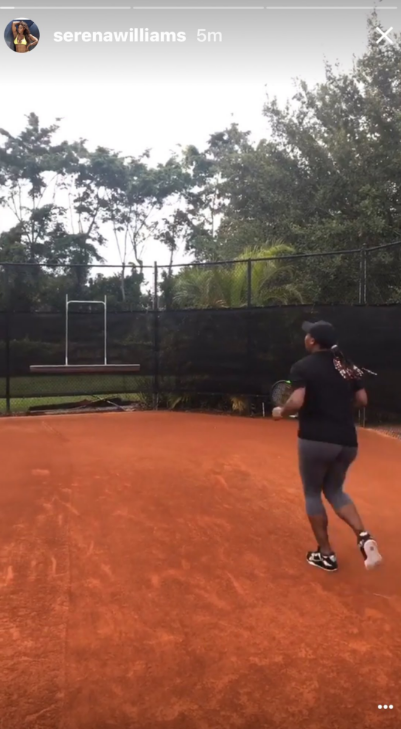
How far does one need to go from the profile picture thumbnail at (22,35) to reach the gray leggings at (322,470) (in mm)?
6312

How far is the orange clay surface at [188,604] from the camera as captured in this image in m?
2.54

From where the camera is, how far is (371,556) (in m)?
3.66

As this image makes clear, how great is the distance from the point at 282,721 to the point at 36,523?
2.90 metres

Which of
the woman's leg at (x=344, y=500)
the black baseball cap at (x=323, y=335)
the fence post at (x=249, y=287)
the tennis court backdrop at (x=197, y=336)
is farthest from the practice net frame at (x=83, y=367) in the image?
the woman's leg at (x=344, y=500)

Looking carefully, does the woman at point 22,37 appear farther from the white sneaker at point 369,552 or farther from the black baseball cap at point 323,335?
the white sneaker at point 369,552

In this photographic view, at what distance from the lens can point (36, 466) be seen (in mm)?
6535

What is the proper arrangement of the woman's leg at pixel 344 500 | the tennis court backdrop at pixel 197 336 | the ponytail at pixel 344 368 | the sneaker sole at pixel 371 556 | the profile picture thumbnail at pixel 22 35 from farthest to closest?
the tennis court backdrop at pixel 197 336, the profile picture thumbnail at pixel 22 35, the ponytail at pixel 344 368, the woman's leg at pixel 344 500, the sneaker sole at pixel 371 556

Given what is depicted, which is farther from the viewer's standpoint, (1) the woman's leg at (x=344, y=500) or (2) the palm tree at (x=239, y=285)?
(2) the palm tree at (x=239, y=285)

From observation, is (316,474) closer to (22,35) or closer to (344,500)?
(344,500)

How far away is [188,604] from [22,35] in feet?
23.6

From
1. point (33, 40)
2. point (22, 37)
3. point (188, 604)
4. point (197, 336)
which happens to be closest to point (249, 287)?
point (197, 336)

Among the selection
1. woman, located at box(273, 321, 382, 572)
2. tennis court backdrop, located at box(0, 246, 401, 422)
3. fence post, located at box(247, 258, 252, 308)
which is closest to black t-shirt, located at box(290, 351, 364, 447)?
woman, located at box(273, 321, 382, 572)

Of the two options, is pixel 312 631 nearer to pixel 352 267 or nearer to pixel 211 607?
pixel 211 607

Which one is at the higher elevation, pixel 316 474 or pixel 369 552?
pixel 316 474
